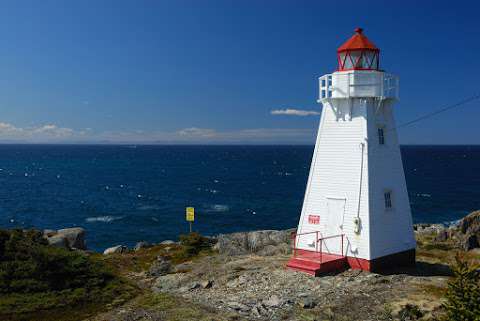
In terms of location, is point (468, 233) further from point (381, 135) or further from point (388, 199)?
point (381, 135)

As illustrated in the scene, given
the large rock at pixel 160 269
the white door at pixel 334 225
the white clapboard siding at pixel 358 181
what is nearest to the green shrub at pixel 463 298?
the white clapboard siding at pixel 358 181

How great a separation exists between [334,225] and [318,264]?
214 centimetres

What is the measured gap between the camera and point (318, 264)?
21.1m

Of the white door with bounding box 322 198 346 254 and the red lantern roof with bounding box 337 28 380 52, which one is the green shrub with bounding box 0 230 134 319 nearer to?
the white door with bounding box 322 198 346 254

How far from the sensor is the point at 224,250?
100 ft

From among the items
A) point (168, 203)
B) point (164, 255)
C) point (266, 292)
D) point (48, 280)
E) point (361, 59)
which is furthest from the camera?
point (168, 203)

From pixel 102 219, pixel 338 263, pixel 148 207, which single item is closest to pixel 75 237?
pixel 102 219

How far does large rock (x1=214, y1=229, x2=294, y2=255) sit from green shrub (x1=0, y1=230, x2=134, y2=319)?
9943mm

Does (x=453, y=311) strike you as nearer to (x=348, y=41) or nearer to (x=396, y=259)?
(x=396, y=259)

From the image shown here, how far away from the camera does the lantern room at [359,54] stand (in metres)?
21.7

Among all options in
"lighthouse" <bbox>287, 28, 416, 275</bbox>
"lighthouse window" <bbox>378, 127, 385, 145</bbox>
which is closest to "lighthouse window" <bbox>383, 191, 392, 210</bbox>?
"lighthouse" <bbox>287, 28, 416, 275</bbox>

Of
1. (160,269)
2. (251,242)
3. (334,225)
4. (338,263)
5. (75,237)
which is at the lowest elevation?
(75,237)

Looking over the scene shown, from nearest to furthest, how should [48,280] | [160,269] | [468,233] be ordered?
[48,280] < [160,269] < [468,233]

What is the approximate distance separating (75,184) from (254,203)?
48.5 meters
